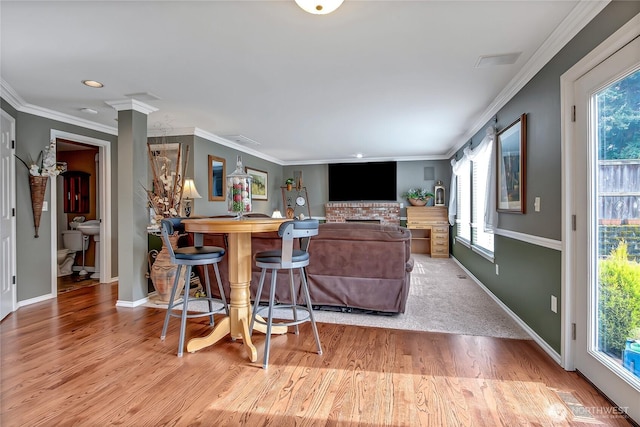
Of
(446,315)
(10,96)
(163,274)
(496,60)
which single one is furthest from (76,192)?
(496,60)

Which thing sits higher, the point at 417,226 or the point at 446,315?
the point at 417,226

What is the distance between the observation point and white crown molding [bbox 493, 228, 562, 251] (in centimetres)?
224

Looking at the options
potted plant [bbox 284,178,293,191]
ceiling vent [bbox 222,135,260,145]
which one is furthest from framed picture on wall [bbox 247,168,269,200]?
ceiling vent [bbox 222,135,260,145]

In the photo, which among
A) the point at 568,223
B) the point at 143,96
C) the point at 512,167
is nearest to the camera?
the point at 568,223

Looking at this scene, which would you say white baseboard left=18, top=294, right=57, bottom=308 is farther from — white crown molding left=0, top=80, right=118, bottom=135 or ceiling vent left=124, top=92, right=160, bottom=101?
ceiling vent left=124, top=92, right=160, bottom=101

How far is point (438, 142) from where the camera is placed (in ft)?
19.4

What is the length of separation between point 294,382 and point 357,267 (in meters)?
1.45

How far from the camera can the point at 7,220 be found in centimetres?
326

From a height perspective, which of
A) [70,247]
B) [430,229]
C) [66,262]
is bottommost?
[66,262]

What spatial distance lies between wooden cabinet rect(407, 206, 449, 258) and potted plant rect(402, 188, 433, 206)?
0.68ft

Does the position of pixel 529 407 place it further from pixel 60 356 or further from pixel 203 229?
pixel 60 356

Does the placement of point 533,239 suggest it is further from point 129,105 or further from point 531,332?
point 129,105

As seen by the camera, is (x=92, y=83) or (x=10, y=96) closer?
(x=92, y=83)

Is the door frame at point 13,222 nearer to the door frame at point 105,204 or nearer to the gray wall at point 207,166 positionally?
the door frame at point 105,204
